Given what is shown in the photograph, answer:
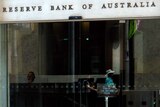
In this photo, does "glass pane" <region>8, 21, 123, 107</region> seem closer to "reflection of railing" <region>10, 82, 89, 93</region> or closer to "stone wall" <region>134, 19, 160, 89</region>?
"reflection of railing" <region>10, 82, 89, 93</region>

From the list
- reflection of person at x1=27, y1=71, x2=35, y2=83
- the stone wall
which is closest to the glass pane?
reflection of person at x1=27, y1=71, x2=35, y2=83

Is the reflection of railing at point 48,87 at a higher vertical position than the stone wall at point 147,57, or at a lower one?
lower

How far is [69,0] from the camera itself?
824 centimetres

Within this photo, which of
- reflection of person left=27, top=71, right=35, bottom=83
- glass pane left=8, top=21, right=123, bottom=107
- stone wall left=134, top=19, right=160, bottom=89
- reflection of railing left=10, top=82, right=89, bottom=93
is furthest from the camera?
reflection of person left=27, top=71, right=35, bottom=83

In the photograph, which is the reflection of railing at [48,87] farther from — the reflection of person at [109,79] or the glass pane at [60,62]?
the reflection of person at [109,79]

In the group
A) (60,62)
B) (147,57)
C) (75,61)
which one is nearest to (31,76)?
(60,62)

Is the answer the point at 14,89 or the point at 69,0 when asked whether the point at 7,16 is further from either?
the point at 14,89

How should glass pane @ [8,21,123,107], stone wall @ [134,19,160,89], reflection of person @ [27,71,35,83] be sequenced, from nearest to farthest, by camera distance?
stone wall @ [134,19,160,89]
glass pane @ [8,21,123,107]
reflection of person @ [27,71,35,83]

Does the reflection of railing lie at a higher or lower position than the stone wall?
lower

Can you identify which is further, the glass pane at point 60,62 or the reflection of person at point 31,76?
the reflection of person at point 31,76

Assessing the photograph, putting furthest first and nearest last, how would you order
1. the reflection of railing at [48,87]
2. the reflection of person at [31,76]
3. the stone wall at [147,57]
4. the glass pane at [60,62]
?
the reflection of person at [31,76]
the reflection of railing at [48,87]
the glass pane at [60,62]
the stone wall at [147,57]

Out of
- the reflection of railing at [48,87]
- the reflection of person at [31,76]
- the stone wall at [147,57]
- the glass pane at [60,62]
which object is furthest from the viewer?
the reflection of person at [31,76]

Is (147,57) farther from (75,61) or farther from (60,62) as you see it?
(60,62)

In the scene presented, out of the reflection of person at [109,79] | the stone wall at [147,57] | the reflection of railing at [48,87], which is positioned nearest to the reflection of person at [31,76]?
the reflection of railing at [48,87]
